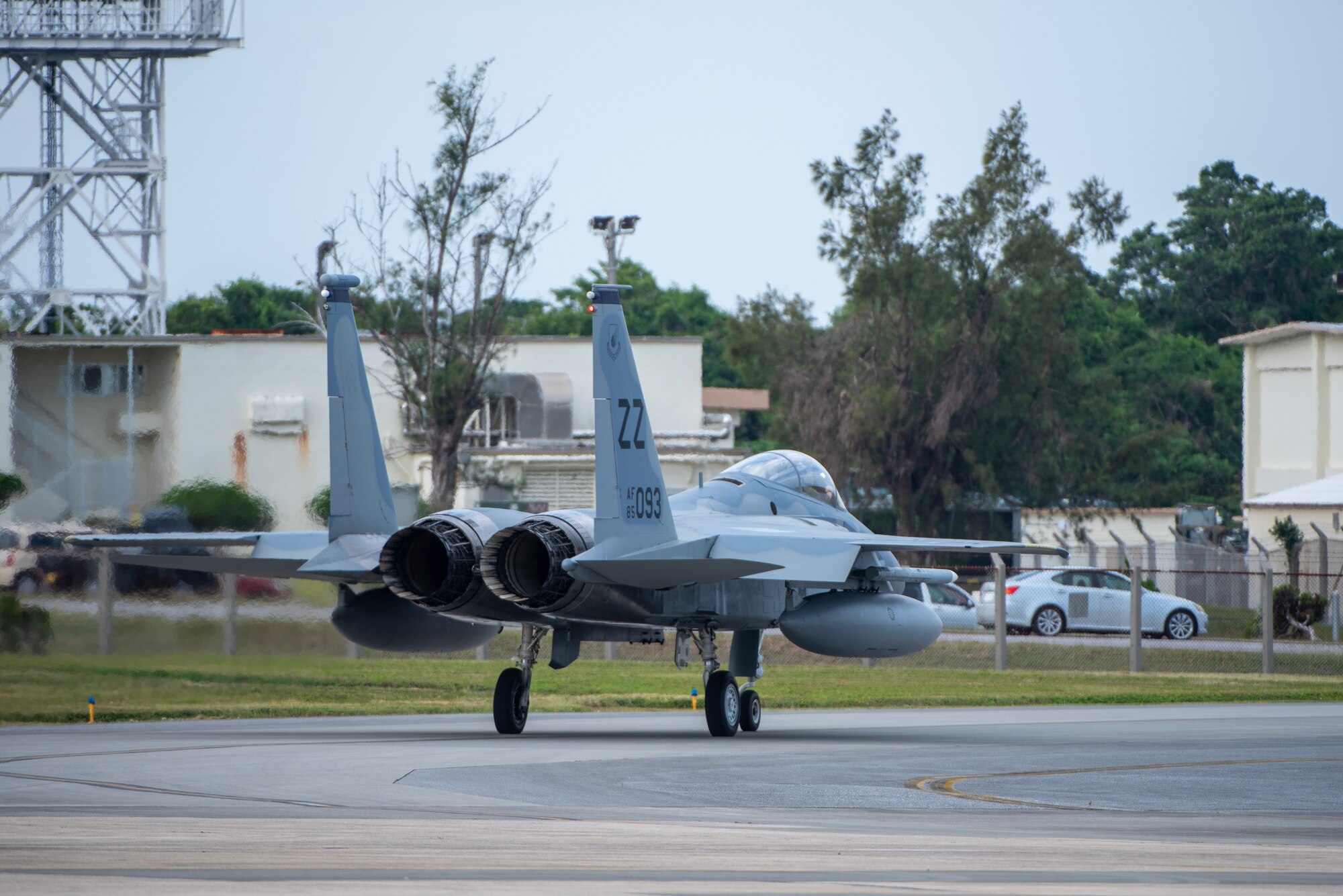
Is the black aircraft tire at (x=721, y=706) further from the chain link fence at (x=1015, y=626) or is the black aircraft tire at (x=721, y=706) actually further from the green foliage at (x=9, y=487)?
the green foliage at (x=9, y=487)

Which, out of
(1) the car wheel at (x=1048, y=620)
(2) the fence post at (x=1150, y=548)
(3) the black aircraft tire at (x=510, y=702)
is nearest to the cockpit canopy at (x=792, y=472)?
(3) the black aircraft tire at (x=510, y=702)

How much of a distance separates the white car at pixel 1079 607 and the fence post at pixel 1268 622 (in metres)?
5.53

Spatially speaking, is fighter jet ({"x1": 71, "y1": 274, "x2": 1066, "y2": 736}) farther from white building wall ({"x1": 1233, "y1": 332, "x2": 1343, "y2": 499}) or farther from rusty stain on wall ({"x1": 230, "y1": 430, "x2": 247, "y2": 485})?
white building wall ({"x1": 1233, "y1": 332, "x2": 1343, "y2": 499})

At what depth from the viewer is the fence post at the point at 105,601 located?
19922 mm

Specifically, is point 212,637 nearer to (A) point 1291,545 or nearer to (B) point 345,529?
(B) point 345,529

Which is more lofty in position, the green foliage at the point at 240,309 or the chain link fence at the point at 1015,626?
the green foliage at the point at 240,309

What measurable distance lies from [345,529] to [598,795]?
6.54 meters

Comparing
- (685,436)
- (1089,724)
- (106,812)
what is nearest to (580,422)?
(685,436)

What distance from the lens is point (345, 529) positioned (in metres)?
18.0

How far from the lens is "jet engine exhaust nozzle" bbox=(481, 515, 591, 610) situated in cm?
1698

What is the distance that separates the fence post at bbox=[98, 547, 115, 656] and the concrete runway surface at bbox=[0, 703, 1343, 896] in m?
0.95

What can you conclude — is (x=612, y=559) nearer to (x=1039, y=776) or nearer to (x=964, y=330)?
(x=1039, y=776)

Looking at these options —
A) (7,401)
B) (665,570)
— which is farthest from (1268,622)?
(7,401)

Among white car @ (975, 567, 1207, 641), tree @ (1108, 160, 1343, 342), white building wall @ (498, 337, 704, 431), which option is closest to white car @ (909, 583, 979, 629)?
white car @ (975, 567, 1207, 641)
